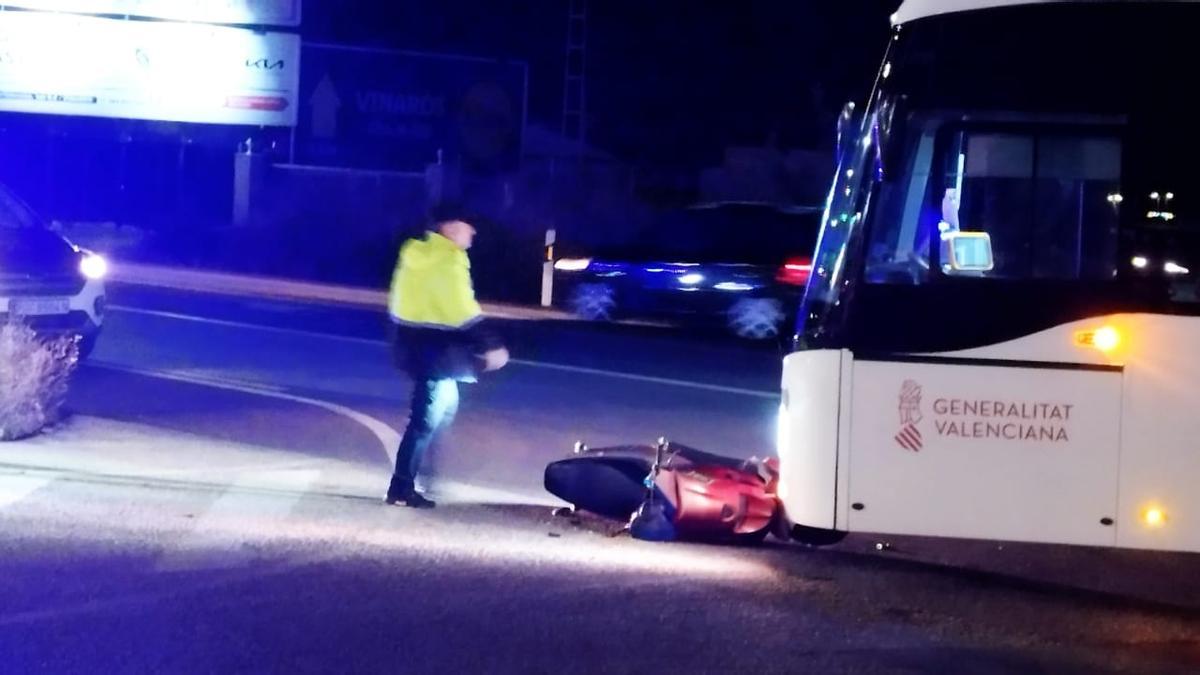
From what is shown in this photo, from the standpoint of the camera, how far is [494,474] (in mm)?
12320

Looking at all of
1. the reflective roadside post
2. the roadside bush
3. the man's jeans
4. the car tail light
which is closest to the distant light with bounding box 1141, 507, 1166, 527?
the man's jeans

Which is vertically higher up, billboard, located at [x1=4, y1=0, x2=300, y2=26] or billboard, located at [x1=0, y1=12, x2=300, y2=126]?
billboard, located at [x1=4, y1=0, x2=300, y2=26]

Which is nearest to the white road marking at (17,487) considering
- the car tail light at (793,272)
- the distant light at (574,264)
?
the car tail light at (793,272)

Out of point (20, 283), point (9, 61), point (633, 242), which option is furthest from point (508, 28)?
point (20, 283)

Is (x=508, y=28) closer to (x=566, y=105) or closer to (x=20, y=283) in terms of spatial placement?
(x=566, y=105)

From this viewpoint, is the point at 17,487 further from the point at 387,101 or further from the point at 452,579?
the point at 387,101

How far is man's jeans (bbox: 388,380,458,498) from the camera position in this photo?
10820 millimetres

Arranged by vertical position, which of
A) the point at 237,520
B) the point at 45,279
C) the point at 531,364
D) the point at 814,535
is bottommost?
the point at 237,520

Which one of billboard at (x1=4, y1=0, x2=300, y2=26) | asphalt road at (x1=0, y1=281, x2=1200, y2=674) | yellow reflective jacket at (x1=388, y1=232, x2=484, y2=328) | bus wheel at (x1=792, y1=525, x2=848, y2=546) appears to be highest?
billboard at (x1=4, y1=0, x2=300, y2=26)

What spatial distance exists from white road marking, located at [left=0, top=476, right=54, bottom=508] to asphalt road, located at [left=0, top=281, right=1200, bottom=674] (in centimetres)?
2

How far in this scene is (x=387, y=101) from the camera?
46.3m

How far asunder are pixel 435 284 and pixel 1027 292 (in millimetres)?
3864

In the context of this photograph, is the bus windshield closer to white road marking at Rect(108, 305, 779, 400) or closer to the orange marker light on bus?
the orange marker light on bus

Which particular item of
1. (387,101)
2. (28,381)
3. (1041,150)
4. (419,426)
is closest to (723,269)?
(28,381)
